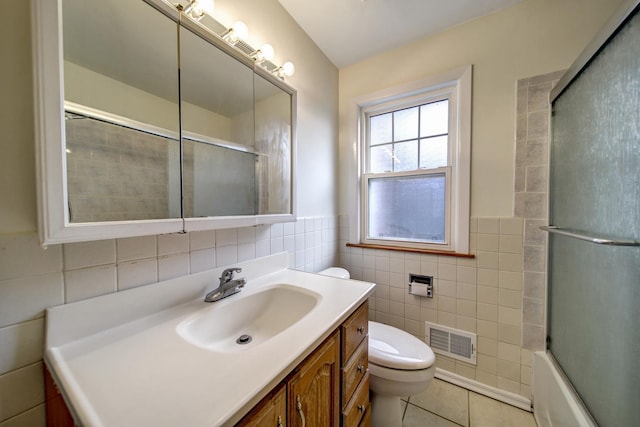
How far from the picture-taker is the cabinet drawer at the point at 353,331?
800mm

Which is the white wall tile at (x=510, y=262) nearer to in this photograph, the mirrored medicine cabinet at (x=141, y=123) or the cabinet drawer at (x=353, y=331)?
the cabinet drawer at (x=353, y=331)

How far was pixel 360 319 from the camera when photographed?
3.02ft

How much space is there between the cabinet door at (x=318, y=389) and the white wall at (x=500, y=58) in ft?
4.10

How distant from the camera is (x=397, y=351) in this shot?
1.15 meters

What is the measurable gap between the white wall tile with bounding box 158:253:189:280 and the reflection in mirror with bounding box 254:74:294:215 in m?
0.37

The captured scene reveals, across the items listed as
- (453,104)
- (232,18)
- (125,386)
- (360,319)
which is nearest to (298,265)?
(360,319)

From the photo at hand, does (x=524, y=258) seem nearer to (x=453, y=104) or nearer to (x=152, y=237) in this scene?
(x=453, y=104)

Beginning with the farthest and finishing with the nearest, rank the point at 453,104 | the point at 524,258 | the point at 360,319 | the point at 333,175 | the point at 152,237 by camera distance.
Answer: the point at 333,175
the point at 453,104
the point at 524,258
the point at 360,319
the point at 152,237

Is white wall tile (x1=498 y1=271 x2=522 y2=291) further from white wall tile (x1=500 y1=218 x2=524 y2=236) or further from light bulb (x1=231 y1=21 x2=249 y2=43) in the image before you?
light bulb (x1=231 y1=21 x2=249 y2=43)

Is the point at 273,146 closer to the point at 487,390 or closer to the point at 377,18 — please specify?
the point at 377,18

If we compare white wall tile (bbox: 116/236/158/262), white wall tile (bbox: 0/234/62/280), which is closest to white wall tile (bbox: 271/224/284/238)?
white wall tile (bbox: 116/236/158/262)

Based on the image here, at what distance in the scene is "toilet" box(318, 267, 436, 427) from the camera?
1039 mm

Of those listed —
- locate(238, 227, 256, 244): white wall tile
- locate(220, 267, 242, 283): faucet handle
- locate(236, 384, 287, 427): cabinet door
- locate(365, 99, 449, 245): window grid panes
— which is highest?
locate(365, 99, 449, 245): window grid panes

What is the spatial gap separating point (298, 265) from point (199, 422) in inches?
41.1
